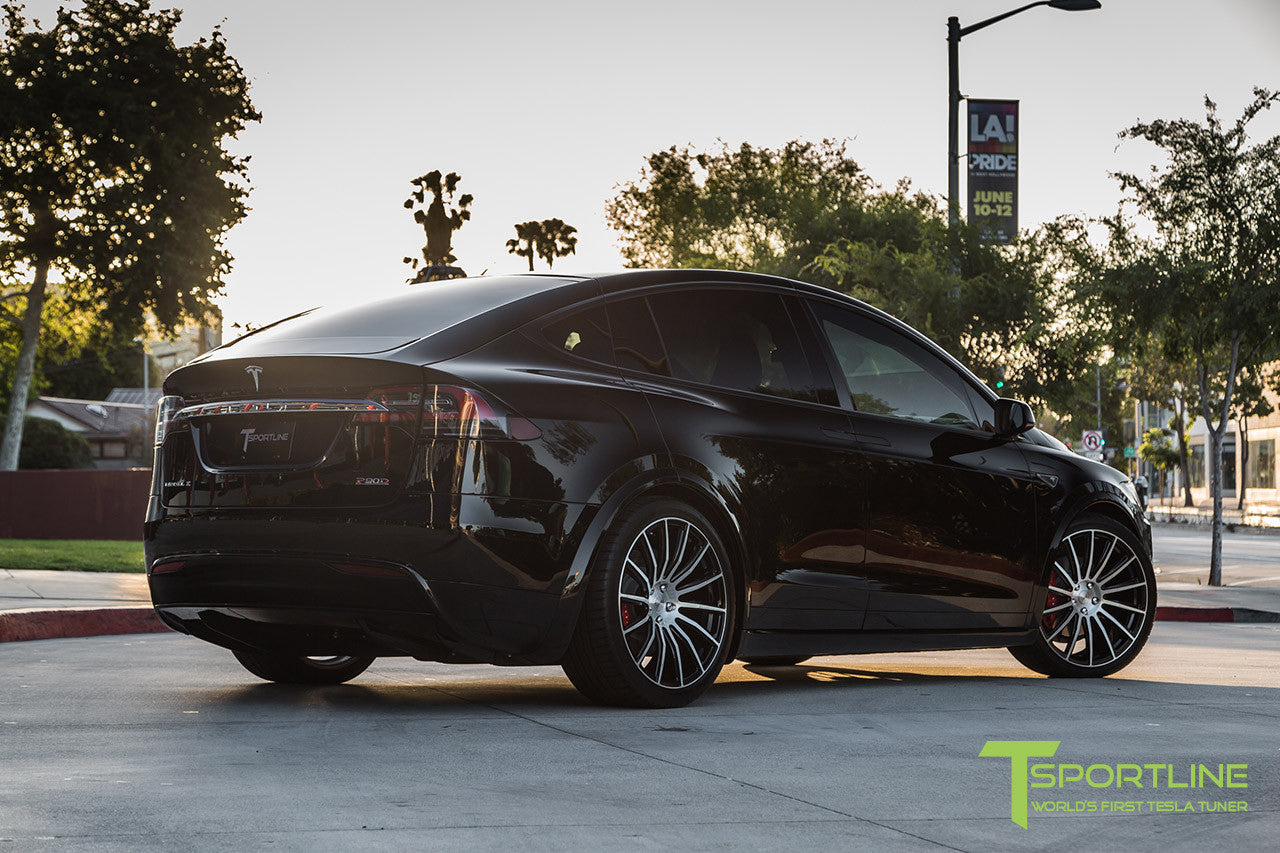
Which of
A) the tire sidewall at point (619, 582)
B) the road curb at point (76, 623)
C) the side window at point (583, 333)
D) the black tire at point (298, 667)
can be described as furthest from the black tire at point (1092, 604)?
the road curb at point (76, 623)

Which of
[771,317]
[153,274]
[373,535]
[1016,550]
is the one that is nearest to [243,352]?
[373,535]

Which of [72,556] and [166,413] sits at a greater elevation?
[166,413]

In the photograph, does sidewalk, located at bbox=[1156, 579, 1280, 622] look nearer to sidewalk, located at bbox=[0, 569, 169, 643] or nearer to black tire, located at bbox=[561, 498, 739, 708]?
black tire, located at bbox=[561, 498, 739, 708]

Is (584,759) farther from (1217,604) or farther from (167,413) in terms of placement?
(1217,604)

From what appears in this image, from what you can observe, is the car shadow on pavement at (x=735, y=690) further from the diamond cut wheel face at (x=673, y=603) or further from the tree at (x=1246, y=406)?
the tree at (x=1246, y=406)

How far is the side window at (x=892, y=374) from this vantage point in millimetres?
7039

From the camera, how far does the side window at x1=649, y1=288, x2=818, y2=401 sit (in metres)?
6.44

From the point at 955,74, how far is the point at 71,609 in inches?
620

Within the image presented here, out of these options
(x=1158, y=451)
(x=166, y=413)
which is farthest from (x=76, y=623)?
(x=1158, y=451)

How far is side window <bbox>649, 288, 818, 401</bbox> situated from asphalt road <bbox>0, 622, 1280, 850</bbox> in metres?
1.31

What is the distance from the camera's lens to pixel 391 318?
6102mm

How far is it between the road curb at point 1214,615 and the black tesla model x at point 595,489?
696 centimetres

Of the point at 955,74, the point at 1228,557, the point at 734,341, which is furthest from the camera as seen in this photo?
the point at 1228,557

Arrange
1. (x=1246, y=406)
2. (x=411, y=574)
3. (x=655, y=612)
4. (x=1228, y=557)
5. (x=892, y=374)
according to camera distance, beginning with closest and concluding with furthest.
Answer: (x=411, y=574)
(x=655, y=612)
(x=892, y=374)
(x=1228, y=557)
(x=1246, y=406)
